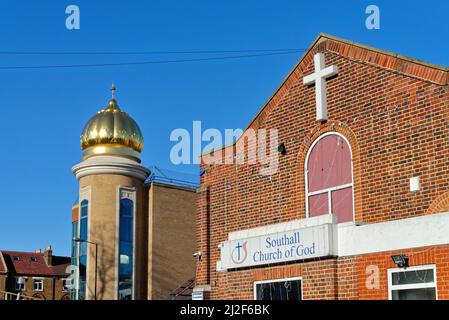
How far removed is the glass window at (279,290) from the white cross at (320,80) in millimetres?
4333

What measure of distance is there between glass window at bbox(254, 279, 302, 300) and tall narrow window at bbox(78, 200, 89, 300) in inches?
859

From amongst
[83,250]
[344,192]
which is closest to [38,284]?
[83,250]

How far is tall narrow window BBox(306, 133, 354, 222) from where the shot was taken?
17938 millimetres

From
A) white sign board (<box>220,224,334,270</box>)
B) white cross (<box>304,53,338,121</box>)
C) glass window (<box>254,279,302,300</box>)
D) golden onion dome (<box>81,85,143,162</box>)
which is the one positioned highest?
golden onion dome (<box>81,85,143,162</box>)

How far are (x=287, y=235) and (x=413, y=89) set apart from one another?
15.0ft

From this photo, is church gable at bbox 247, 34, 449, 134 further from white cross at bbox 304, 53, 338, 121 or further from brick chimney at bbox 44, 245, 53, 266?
brick chimney at bbox 44, 245, 53, 266

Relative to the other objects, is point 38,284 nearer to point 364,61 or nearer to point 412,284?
point 364,61

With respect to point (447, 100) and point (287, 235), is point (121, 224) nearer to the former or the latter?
point (287, 235)

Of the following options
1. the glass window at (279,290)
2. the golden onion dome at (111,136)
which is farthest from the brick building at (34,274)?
the glass window at (279,290)

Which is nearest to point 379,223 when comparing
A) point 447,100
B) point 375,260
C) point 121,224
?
point 375,260

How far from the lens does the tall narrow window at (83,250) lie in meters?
38.6

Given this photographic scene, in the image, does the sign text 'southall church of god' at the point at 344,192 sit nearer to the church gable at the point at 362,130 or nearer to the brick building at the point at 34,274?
the church gable at the point at 362,130

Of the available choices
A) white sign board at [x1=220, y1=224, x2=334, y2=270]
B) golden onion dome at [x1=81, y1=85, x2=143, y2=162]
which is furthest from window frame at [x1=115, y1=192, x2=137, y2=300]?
white sign board at [x1=220, y1=224, x2=334, y2=270]

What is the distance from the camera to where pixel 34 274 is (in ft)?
252
